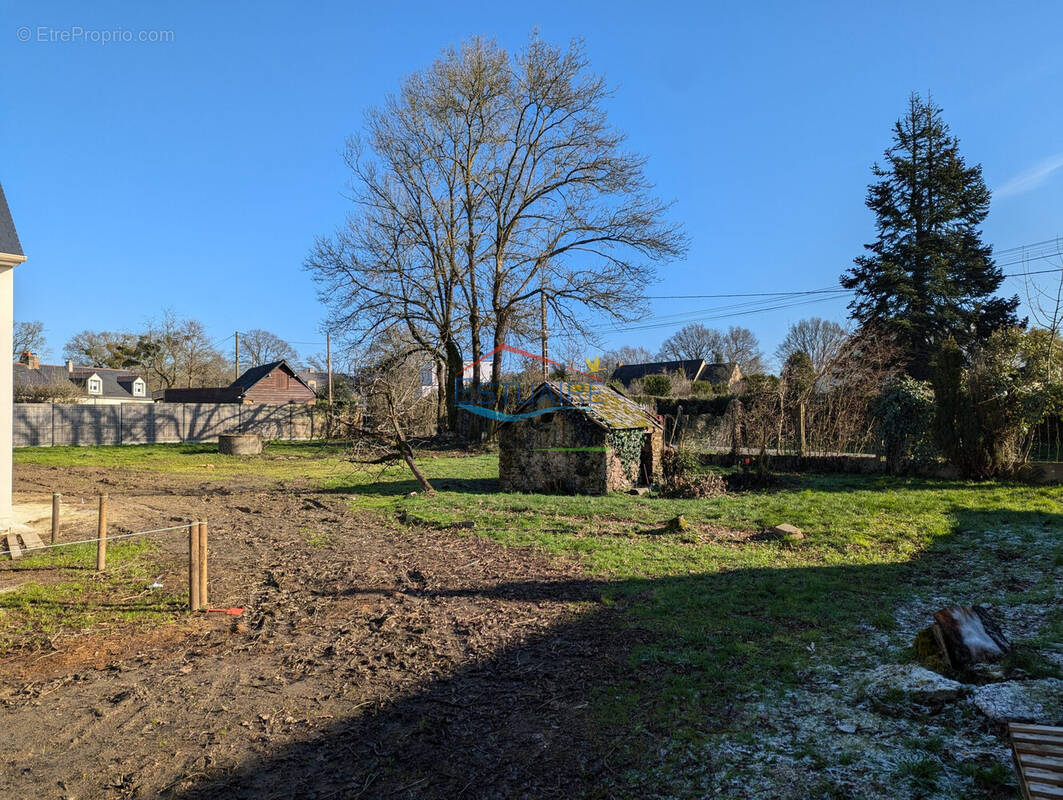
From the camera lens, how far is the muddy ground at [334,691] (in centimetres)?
325

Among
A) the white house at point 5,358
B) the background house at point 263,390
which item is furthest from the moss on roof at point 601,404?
the background house at point 263,390

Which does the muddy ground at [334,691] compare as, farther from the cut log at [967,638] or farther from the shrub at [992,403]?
the shrub at [992,403]

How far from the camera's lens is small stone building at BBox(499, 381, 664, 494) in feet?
42.3

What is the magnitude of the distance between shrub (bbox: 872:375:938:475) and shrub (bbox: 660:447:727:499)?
13.9 feet

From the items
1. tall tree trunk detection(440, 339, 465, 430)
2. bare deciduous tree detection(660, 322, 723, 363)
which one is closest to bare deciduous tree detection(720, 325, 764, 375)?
bare deciduous tree detection(660, 322, 723, 363)

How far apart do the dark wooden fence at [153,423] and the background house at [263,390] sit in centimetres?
733

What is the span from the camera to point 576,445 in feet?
42.8

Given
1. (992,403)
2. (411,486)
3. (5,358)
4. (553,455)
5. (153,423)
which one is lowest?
(411,486)

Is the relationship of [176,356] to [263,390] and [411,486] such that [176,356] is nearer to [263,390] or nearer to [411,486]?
[263,390]

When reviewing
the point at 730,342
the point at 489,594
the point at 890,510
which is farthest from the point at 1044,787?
the point at 730,342

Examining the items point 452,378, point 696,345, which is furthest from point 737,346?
point 452,378

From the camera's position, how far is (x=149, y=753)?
11.5 feet

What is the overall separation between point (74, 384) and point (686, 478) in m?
46.3

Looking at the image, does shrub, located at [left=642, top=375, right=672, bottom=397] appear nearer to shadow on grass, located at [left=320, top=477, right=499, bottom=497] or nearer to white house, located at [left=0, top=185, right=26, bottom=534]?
shadow on grass, located at [left=320, top=477, right=499, bottom=497]
